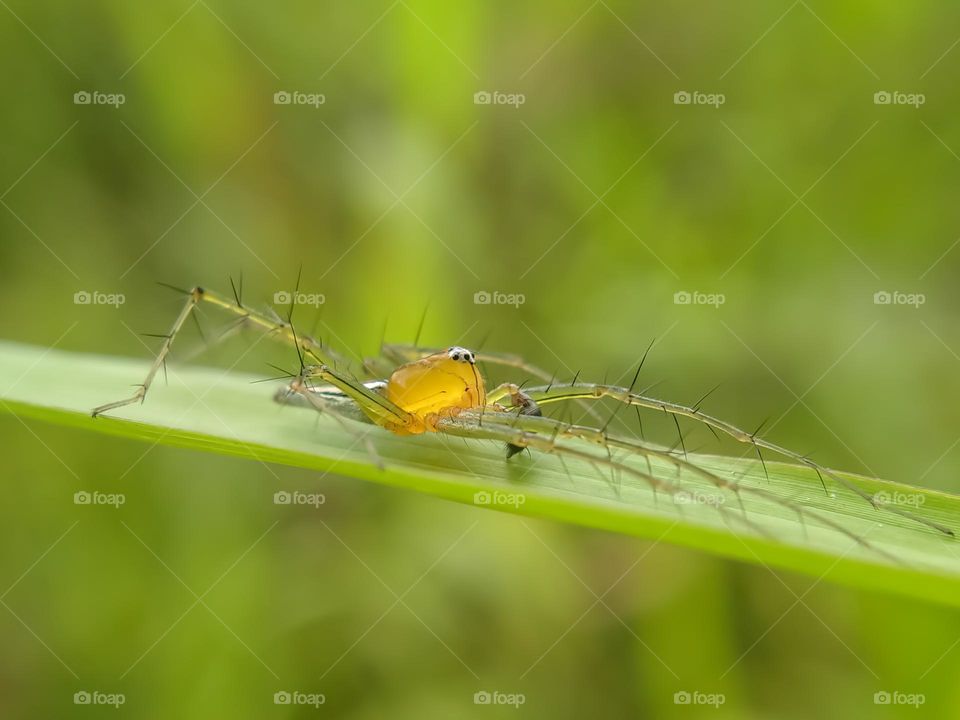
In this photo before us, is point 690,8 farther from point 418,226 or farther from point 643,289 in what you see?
point 418,226

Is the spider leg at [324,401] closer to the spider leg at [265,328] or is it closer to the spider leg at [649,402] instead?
the spider leg at [265,328]

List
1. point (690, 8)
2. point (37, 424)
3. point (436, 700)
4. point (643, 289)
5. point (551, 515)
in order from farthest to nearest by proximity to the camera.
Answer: point (690, 8), point (643, 289), point (37, 424), point (436, 700), point (551, 515)

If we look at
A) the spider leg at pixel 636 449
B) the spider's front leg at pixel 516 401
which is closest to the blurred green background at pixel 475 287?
the spider's front leg at pixel 516 401

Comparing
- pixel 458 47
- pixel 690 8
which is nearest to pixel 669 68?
pixel 690 8

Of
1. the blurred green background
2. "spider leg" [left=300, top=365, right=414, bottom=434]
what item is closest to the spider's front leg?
"spider leg" [left=300, top=365, right=414, bottom=434]

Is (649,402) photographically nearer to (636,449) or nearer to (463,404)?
(636,449)

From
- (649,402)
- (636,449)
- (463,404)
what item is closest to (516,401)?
(463,404)
